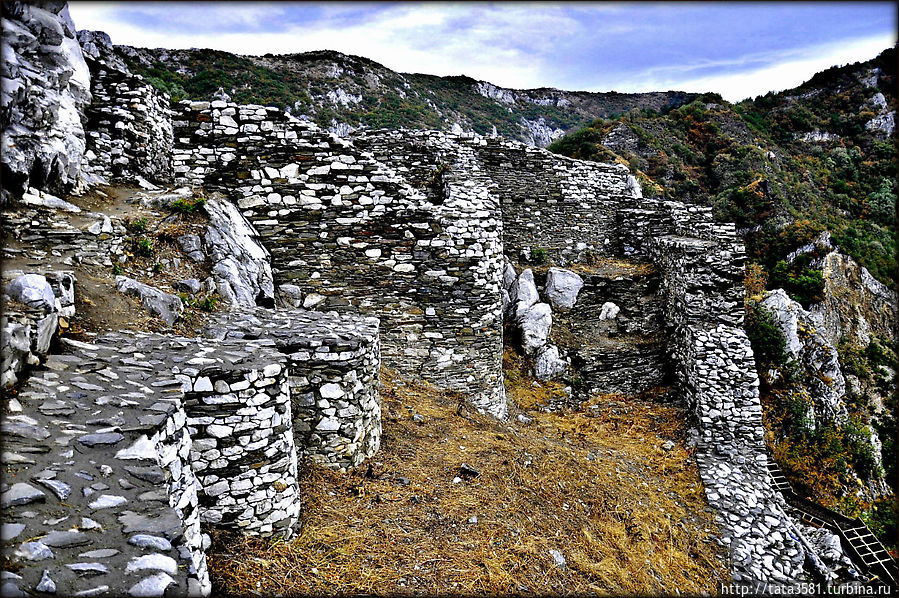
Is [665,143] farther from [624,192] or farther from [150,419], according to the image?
[150,419]

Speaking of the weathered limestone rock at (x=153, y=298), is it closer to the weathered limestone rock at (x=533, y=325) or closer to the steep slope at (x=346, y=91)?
the weathered limestone rock at (x=533, y=325)

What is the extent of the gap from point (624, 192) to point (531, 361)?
6824 mm

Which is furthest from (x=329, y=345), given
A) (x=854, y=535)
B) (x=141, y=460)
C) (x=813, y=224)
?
(x=813, y=224)

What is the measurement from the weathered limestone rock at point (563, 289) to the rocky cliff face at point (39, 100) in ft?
30.6

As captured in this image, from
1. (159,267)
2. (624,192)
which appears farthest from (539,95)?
(159,267)

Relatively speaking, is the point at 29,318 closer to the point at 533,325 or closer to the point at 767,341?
the point at 533,325

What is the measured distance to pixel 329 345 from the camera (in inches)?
184

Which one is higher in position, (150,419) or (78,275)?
(78,275)

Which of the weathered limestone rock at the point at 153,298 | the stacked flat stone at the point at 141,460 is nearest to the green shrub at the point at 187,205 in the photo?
the weathered limestone rock at the point at 153,298

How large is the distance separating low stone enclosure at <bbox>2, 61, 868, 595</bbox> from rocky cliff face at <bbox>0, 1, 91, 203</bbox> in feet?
2.23

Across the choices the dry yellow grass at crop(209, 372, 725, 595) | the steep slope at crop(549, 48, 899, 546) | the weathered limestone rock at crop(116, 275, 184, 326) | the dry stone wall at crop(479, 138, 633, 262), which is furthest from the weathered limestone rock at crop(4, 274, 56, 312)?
the steep slope at crop(549, 48, 899, 546)

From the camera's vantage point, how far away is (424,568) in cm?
388

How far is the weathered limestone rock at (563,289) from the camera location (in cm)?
1113

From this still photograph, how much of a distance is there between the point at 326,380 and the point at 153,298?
6.87 feet
